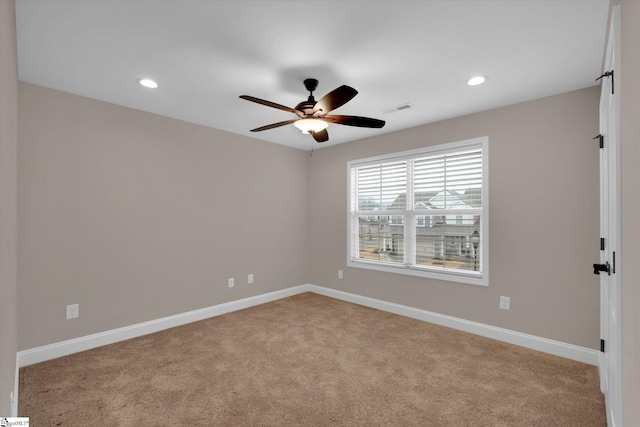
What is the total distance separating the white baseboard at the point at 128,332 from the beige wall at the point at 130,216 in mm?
66

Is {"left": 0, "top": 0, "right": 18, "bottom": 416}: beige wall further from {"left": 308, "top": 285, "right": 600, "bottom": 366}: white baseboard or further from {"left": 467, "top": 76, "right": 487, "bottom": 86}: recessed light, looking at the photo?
{"left": 308, "top": 285, "right": 600, "bottom": 366}: white baseboard

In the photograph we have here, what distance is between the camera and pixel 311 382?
236 centimetres

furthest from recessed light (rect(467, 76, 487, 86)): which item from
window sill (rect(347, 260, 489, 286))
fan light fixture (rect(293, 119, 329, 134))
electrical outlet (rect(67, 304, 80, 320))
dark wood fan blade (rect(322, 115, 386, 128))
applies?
electrical outlet (rect(67, 304, 80, 320))

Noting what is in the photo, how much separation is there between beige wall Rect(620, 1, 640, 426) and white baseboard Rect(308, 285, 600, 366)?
1988mm

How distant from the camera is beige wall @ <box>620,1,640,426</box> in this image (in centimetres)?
97

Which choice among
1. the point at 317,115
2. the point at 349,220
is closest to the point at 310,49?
the point at 317,115

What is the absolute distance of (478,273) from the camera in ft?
11.1

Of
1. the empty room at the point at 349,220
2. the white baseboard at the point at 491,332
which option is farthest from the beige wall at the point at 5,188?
the white baseboard at the point at 491,332

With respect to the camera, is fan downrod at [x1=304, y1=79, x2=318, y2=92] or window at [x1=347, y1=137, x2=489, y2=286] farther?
window at [x1=347, y1=137, x2=489, y2=286]

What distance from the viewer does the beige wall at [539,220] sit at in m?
2.72

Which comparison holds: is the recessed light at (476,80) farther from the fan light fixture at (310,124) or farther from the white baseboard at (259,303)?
the white baseboard at (259,303)

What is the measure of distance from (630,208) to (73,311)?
13.5ft

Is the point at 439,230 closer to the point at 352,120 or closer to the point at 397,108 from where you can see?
the point at 397,108

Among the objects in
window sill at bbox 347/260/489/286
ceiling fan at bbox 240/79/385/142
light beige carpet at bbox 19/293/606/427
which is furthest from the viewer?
window sill at bbox 347/260/489/286
